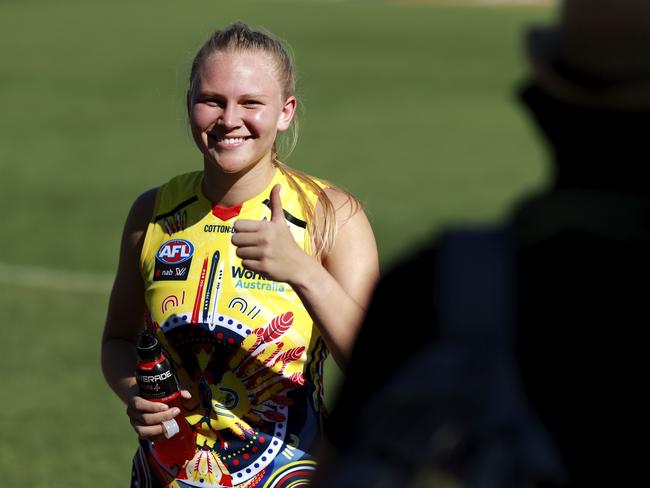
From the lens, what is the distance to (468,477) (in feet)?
6.05

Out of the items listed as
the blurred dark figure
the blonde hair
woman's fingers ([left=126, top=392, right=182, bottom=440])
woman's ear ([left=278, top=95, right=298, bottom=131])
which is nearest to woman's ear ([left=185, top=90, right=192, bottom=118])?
the blonde hair

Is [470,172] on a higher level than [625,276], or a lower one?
lower

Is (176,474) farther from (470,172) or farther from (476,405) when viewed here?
(470,172)

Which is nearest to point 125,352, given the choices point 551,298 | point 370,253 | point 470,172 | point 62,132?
point 370,253

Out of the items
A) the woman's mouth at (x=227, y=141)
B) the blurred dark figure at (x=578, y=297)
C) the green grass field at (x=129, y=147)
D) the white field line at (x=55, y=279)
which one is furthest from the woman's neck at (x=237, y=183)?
the white field line at (x=55, y=279)

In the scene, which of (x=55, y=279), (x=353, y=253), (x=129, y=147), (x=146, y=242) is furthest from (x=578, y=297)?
(x=129, y=147)

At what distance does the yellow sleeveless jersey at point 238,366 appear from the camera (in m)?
3.96

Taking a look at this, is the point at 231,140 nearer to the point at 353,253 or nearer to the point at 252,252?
the point at 353,253

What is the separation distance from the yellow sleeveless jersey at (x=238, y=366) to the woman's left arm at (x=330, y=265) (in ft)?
0.49

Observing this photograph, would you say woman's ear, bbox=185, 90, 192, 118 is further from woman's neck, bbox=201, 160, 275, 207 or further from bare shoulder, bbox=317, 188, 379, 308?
bare shoulder, bbox=317, 188, 379, 308

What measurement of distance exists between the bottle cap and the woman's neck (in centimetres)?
77

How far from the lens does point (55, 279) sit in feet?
39.4

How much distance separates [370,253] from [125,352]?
962mm

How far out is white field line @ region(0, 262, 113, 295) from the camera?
1169cm
